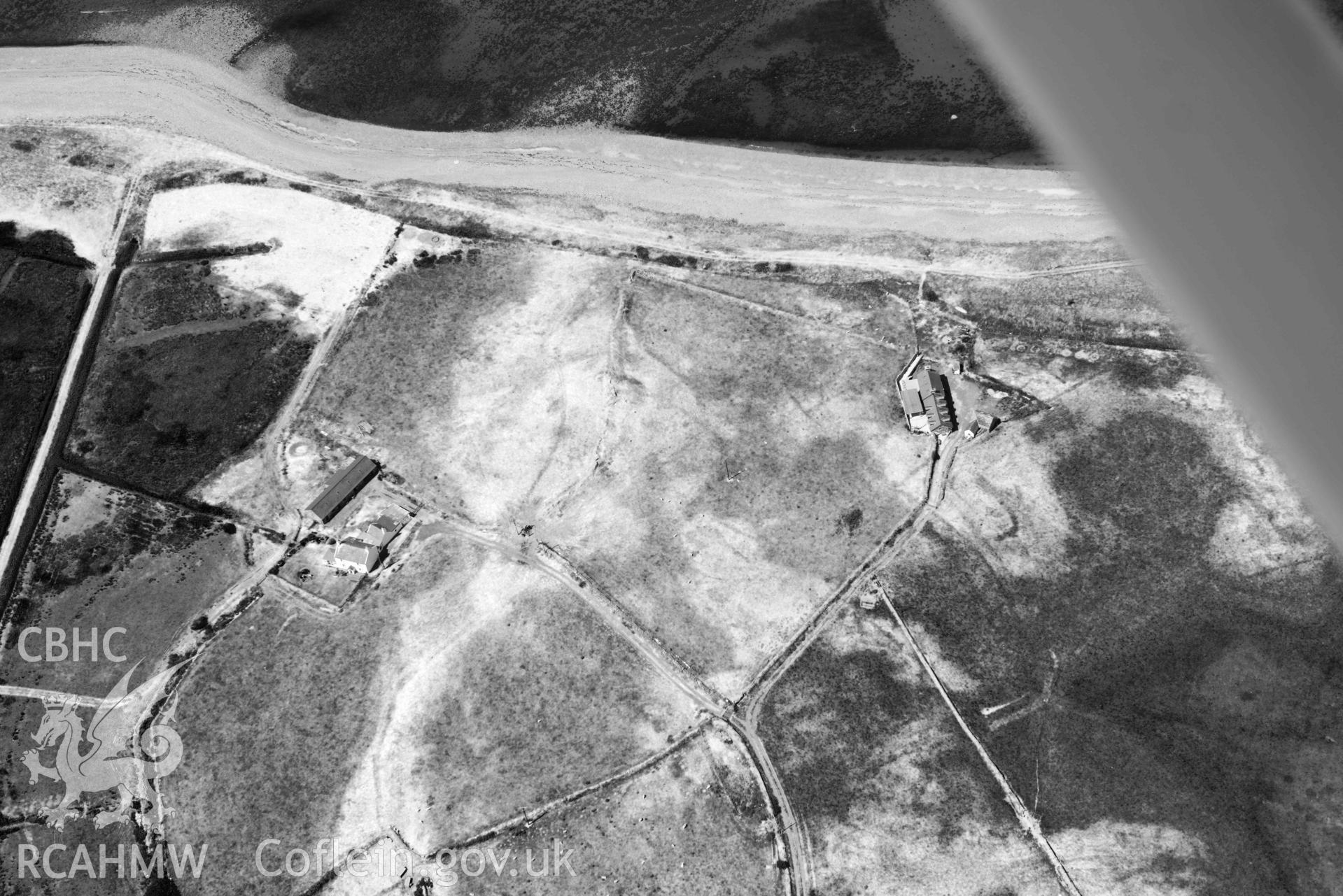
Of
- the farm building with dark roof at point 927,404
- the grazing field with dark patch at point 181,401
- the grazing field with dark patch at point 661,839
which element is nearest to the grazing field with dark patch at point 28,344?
the grazing field with dark patch at point 181,401

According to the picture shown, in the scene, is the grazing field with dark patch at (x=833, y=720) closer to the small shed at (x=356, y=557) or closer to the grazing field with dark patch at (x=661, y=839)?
the grazing field with dark patch at (x=661, y=839)

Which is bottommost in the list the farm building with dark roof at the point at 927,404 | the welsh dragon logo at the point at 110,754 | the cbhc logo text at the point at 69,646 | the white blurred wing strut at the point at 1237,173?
the welsh dragon logo at the point at 110,754

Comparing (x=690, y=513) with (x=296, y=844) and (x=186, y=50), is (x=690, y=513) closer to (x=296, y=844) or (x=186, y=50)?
(x=296, y=844)

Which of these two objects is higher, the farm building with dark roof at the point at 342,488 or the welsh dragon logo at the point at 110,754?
the farm building with dark roof at the point at 342,488

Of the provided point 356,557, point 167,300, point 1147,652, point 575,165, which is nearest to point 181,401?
point 167,300

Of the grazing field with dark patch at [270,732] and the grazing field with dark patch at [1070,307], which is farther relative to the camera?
the grazing field with dark patch at [1070,307]
